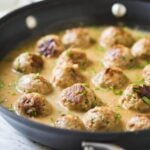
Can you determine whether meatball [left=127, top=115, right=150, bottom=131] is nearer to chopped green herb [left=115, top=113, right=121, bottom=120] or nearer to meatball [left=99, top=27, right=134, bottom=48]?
chopped green herb [left=115, top=113, right=121, bottom=120]

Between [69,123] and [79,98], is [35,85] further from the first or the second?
[69,123]

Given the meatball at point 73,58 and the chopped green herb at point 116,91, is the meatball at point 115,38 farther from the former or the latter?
the chopped green herb at point 116,91

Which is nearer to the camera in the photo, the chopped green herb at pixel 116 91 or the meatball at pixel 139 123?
the meatball at pixel 139 123

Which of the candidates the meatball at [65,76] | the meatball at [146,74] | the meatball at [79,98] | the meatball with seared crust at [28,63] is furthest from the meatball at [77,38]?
the meatball at [79,98]

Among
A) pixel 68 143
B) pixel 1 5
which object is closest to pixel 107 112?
pixel 68 143

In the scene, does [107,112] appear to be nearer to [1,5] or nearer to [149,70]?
[149,70]

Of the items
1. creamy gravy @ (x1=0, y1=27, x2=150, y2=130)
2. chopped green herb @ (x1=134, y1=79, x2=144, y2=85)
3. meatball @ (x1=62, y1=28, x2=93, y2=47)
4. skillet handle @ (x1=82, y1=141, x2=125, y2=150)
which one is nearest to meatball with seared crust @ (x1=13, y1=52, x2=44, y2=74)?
creamy gravy @ (x1=0, y1=27, x2=150, y2=130)
